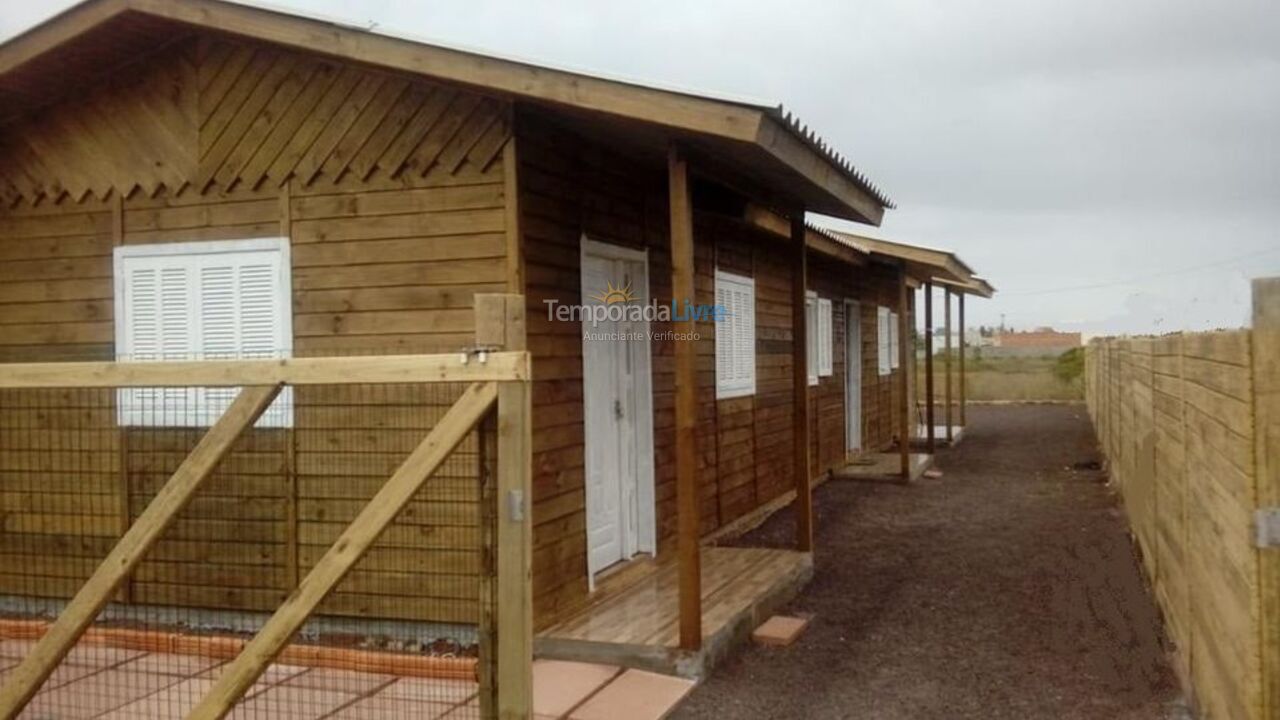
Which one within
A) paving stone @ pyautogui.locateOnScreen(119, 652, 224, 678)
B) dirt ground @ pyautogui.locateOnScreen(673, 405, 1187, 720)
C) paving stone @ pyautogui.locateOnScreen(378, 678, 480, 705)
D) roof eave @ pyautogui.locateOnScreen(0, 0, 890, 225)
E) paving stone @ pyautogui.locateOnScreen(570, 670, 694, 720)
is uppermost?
roof eave @ pyautogui.locateOnScreen(0, 0, 890, 225)

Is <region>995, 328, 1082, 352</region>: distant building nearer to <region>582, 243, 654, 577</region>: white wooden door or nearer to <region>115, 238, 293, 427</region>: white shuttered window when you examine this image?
<region>582, 243, 654, 577</region>: white wooden door

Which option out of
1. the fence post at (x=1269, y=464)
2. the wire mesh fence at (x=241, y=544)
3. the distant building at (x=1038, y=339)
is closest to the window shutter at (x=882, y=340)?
the wire mesh fence at (x=241, y=544)

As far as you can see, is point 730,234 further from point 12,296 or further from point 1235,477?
point 1235,477

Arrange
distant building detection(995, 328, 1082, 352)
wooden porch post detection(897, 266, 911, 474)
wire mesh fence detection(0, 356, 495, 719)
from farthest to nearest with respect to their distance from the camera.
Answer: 1. distant building detection(995, 328, 1082, 352)
2. wooden porch post detection(897, 266, 911, 474)
3. wire mesh fence detection(0, 356, 495, 719)

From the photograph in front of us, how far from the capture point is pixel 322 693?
17.0ft

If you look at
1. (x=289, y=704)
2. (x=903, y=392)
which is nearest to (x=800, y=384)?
(x=289, y=704)

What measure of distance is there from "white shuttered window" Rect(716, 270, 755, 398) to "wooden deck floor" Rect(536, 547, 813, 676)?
2.19 m

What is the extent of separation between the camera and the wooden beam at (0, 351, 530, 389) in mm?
3309

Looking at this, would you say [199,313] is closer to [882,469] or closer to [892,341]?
[882,469]

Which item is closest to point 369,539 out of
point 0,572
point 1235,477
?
point 1235,477

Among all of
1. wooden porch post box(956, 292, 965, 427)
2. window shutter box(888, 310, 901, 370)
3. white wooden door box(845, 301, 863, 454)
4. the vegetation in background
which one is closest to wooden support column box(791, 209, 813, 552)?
white wooden door box(845, 301, 863, 454)

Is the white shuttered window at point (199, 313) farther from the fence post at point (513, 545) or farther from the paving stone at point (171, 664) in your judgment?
the fence post at point (513, 545)

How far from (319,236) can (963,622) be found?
4506mm

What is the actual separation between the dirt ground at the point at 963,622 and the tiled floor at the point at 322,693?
13.3 inches
